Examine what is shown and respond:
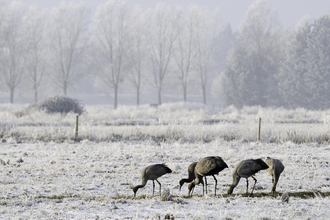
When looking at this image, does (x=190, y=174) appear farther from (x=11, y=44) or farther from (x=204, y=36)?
(x=204, y=36)

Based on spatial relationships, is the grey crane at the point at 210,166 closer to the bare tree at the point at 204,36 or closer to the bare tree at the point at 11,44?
the bare tree at the point at 11,44

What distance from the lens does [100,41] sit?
5566cm

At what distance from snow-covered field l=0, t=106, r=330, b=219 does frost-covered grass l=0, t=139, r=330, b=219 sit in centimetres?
2

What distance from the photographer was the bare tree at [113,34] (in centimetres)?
5494

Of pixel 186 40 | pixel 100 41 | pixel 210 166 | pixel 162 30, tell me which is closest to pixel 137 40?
pixel 162 30

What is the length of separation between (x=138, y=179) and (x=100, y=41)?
1758 inches

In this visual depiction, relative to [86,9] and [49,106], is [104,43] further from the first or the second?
[49,106]

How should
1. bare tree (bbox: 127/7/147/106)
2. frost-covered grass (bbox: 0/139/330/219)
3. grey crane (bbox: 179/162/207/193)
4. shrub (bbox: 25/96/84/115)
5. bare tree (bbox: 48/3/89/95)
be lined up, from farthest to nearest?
bare tree (bbox: 127/7/147/106) < bare tree (bbox: 48/3/89/95) < shrub (bbox: 25/96/84/115) < grey crane (bbox: 179/162/207/193) < frost-covered grass (bbox: 0/139/330/219)

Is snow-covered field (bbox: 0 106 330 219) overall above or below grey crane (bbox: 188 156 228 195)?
below

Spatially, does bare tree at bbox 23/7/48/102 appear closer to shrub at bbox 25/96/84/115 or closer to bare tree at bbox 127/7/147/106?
bare tree at bbox 127/7/147/106

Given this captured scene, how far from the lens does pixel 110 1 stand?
183 feet

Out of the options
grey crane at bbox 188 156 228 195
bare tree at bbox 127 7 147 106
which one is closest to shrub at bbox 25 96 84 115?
bare tree at bbox 127 7 147 106

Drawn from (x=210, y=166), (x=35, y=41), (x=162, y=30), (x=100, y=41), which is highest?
(x=162, y=30)

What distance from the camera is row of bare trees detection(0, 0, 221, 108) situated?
53.5 m
